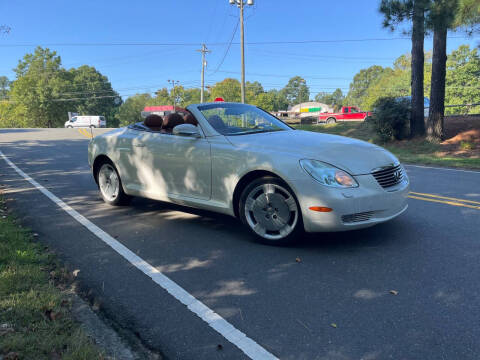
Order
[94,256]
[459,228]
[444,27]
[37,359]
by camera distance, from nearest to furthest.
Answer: [37,359]
[94,256]
[459,228]
[444,27]

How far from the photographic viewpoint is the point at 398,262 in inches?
147

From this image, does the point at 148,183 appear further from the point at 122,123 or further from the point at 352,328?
the point at 122,123

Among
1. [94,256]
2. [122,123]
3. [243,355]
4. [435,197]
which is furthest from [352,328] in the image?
[122,123]

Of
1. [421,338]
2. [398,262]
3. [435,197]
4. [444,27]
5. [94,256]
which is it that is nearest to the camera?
[421,338]

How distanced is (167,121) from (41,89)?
8477 cm

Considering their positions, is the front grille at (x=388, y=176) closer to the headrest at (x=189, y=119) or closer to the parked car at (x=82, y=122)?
the headrest at (x=189, y=119)

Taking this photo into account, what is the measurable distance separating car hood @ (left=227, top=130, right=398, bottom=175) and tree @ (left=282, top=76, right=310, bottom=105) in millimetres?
183296

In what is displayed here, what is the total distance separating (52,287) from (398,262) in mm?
3049

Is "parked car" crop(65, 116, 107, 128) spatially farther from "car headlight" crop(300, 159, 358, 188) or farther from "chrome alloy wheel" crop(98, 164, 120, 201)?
"car headlight" crop(300, 159, 358, 188)

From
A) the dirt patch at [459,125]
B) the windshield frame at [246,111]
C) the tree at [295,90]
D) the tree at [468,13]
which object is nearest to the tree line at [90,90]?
the dirt patch at [459,125]

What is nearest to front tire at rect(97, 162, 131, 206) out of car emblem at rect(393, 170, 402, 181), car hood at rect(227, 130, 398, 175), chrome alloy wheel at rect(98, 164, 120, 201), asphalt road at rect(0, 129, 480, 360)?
chrome alloy wheel at rect(98, 164, 120, 201)

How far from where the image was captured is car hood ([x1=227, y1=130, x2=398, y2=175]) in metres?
4.04

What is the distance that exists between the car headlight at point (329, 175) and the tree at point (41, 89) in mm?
86826

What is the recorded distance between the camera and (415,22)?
44.7ft
